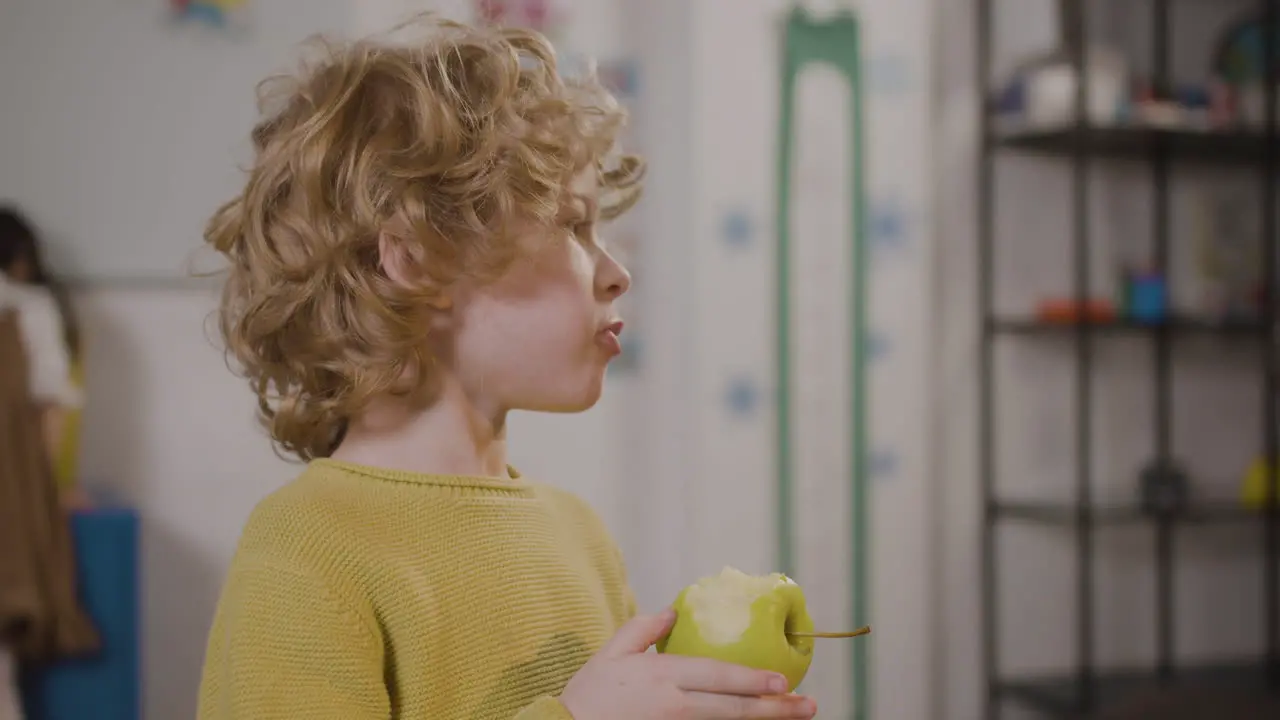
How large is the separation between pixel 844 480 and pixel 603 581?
2183 millimetres

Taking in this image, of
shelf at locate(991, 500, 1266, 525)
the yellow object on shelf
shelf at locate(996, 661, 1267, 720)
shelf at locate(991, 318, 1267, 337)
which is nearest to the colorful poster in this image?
shelf at locate(991, 318, 1267, 337)

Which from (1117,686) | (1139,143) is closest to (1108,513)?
(1117,686)

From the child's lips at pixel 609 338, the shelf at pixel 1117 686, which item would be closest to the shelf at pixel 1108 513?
the shelf at pixel 1117 686

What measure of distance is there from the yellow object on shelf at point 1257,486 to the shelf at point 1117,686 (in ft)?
1.48

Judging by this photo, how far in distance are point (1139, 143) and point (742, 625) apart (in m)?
2.98

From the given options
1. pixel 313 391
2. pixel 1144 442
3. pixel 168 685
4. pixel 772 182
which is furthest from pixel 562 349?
pixel 1144 442

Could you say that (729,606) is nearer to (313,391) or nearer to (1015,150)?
(313,391)

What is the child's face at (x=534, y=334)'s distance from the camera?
3.39 ft

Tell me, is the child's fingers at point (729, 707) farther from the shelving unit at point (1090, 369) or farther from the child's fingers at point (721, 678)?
the shelving unit at point (1090, 369)

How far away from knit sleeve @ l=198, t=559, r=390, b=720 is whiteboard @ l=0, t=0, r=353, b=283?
2.35 meters

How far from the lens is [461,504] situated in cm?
100

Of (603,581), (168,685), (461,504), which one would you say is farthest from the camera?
(168,685)

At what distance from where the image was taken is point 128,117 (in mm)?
3105

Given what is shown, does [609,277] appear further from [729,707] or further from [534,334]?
[729,707]
